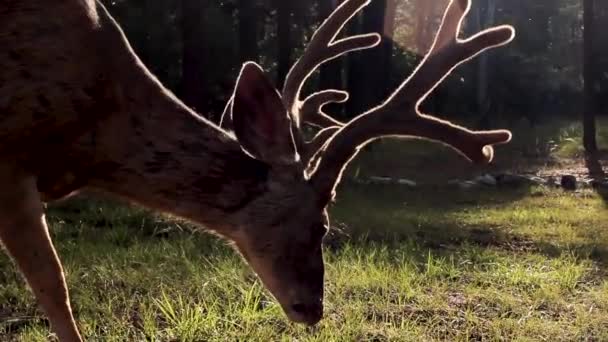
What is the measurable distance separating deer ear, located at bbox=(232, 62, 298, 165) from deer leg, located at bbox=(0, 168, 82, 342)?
85 cm

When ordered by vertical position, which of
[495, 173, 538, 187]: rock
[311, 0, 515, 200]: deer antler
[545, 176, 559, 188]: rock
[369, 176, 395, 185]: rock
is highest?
[311, 0, 515, 200]: deer antler

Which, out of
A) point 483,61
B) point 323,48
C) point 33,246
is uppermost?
point 323,48

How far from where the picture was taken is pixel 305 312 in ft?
12.8

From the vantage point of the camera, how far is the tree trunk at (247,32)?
2009cm

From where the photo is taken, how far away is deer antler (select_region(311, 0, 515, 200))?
3.71m

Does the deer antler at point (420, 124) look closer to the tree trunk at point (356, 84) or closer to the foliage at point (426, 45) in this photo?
the foliage at point (426, 45)

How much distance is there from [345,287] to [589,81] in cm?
1465

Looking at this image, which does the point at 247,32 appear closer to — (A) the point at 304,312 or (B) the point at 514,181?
(B) the point at 514,181

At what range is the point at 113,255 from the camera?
6145 mm

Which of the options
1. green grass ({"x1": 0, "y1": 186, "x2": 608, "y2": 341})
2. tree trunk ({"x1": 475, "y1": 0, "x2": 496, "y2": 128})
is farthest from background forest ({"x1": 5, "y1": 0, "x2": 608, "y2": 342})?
tree trunk ({"x1": 475, "y1": 0, "x2": 496, "y2": 128})

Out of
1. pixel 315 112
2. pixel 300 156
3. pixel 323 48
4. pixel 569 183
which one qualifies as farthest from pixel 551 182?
pixel 300 156

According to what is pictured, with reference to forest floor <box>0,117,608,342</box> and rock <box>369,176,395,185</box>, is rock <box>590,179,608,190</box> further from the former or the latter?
forest floor <box>0,117,608,342</box>

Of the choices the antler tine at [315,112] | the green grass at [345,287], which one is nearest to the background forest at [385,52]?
the green grass at [345,287]

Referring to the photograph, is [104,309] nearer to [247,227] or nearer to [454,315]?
[247,227]
